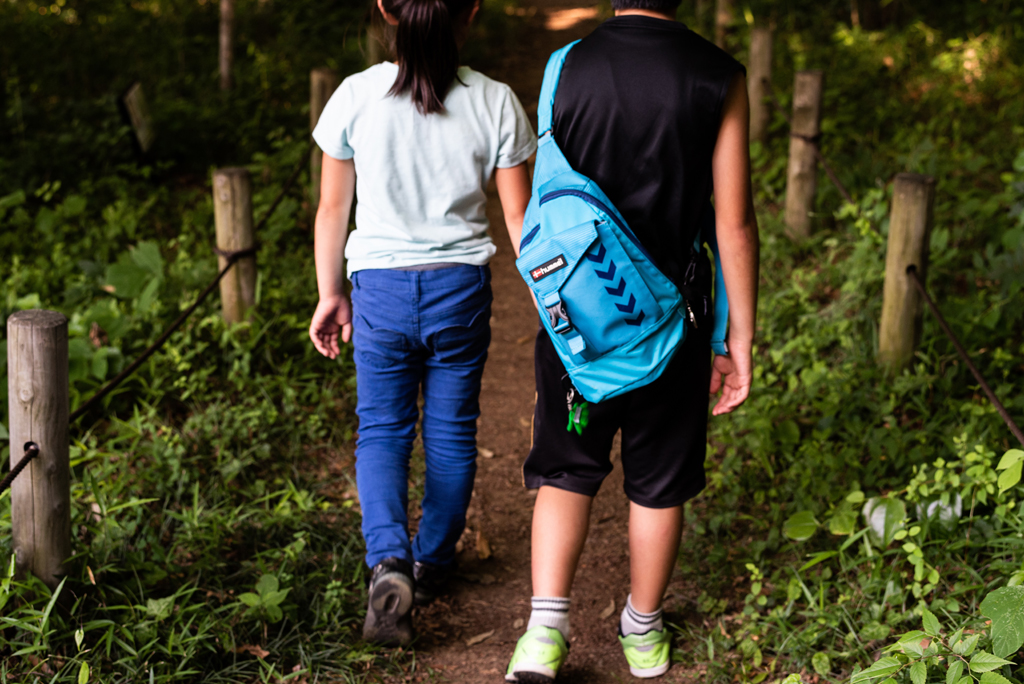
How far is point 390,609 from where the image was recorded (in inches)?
92.6

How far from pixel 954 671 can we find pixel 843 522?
939 mm

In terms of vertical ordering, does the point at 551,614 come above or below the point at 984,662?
below

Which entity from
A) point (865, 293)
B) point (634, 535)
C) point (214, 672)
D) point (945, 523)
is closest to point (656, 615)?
point (634, 535)

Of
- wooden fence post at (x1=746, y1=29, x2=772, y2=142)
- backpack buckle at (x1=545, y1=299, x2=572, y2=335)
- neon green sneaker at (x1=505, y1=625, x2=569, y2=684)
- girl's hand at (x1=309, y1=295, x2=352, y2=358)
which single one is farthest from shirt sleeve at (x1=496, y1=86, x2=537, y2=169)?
wooden fence post at (x1=746, y1=29, x2=772, y2=142)

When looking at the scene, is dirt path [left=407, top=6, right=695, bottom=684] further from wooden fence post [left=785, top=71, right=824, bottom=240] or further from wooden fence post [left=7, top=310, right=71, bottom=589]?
wooden fence post [left=785, top=71, right=824, bottom=240]

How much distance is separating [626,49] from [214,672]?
197 centimetres

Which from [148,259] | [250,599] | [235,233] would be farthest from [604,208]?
[148,259]

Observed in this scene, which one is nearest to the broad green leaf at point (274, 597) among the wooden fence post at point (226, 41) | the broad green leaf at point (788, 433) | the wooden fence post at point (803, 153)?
the broad green leaf at point (788, 433)

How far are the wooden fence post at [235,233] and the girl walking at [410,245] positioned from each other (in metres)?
1.36

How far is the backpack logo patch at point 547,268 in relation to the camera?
6.20 ft

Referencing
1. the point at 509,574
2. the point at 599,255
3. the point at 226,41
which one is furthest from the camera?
the point at 226,41

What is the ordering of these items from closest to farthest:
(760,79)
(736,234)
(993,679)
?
(993,679) → (736,234) → (760,79)

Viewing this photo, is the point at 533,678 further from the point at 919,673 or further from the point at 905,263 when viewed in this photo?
the point at 905,263

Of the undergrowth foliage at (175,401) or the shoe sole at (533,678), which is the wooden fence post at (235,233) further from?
the shoe sole at (533,678)
